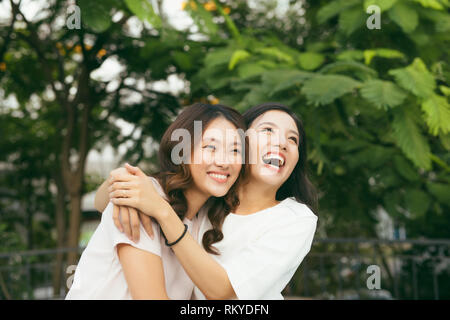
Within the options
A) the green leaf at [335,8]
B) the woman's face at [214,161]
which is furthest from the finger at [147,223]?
the green leaf at [335,8]

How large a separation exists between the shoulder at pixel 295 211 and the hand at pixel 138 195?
57 cm

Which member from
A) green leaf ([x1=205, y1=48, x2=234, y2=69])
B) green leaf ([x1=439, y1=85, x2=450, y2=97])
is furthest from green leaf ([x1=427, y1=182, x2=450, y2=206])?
green leaf ([x1=205, y1=48, x2=234, y2=69])

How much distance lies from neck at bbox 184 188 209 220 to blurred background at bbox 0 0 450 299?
1084 mm

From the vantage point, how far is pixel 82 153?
504 centimetres

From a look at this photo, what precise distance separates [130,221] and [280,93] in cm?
170

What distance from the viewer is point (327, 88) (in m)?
2.68

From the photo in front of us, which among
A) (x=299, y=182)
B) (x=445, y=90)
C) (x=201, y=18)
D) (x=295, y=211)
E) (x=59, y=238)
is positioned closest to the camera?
(x=295, y=211)

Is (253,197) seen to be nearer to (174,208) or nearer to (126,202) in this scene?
(174,208)

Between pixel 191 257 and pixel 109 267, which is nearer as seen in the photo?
pixel 191 257

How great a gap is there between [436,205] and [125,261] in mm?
3007

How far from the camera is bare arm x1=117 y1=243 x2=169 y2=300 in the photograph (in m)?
1.53

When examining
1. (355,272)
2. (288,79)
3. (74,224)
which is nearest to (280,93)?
(288,79)

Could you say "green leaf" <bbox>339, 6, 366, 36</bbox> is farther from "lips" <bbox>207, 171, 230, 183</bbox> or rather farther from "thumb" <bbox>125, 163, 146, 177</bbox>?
"thumb" <bbox>125, 163, 146, 177</bbox>
